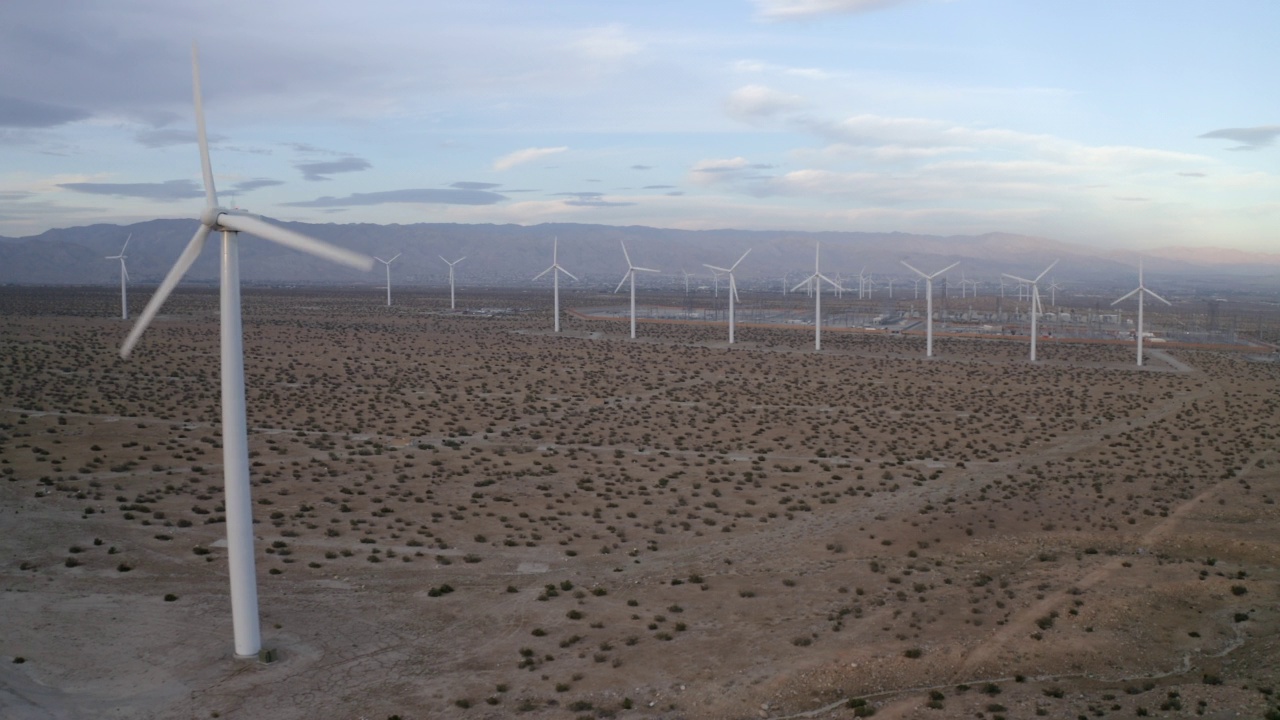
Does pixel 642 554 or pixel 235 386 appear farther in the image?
pixel 642 554

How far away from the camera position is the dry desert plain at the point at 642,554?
20375 millimetres

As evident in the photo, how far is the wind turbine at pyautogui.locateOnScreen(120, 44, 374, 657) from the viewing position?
64.4 feet

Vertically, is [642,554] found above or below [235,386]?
below

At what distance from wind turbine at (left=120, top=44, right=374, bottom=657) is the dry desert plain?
1.30 m

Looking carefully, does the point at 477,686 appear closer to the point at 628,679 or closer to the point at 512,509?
the point at 628,679

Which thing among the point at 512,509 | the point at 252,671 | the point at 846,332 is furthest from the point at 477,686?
the point at 846,332

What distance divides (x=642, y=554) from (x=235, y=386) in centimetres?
1488

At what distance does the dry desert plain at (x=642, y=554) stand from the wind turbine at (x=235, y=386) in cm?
130

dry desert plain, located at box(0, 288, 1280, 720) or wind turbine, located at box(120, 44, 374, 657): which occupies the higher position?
wind turbine, located at box(120, 44, 374, 657)

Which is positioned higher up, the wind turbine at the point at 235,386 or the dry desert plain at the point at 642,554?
the wind turbine at the point at 235,386

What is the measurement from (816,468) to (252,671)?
2934cm

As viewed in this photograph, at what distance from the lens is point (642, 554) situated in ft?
102

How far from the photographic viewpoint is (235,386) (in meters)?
20.1

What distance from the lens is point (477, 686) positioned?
2053 centimetres
